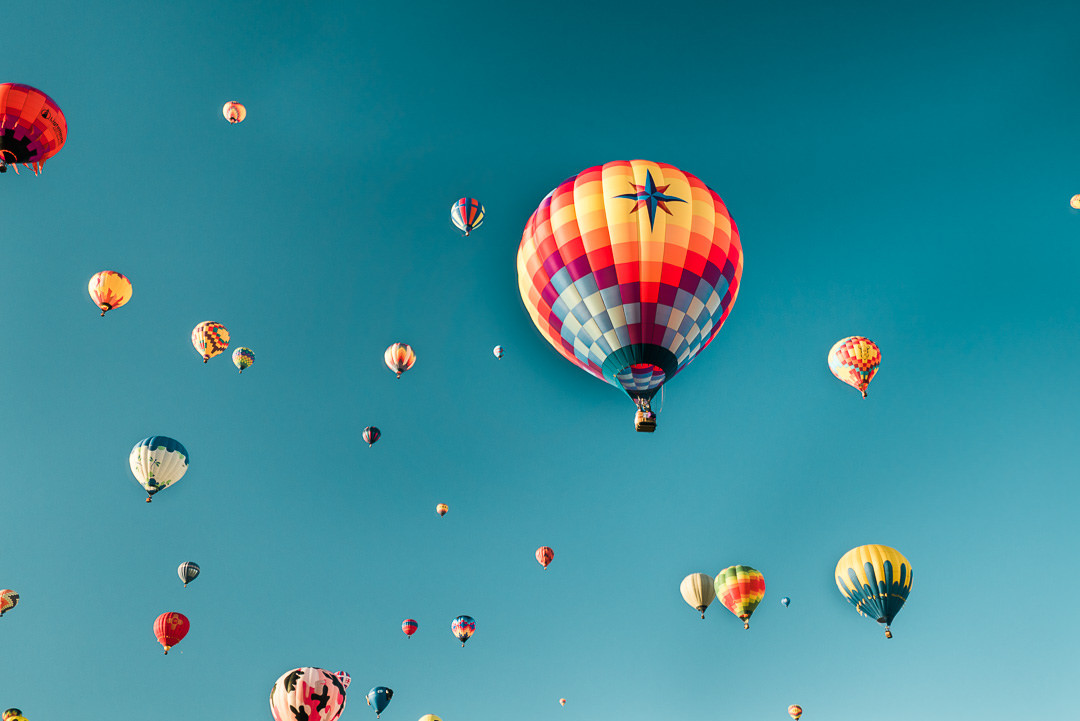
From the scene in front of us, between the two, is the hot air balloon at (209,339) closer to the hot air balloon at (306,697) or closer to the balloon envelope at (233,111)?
the balloon envelope at (233,111)

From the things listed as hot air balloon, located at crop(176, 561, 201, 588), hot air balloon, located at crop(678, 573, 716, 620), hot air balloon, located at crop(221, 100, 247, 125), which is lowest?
hot air balloon, located at crop(176, 561, 201, 588)

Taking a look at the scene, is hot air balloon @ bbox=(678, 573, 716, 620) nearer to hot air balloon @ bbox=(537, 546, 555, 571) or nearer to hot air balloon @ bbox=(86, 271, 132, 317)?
hot air balloon @ bbox=(537, 546, 555, 571)

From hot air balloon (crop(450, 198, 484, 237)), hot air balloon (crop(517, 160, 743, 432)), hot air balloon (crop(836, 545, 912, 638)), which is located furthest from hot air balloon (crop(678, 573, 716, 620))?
hot air balloon (crop(450, 198, 484, 237))

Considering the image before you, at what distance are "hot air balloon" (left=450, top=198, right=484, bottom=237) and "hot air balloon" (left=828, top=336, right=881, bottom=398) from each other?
9941 mm

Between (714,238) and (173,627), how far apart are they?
17543 mm

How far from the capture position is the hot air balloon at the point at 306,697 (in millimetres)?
9766

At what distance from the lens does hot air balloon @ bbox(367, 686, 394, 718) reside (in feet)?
62.6

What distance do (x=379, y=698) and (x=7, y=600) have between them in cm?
1148

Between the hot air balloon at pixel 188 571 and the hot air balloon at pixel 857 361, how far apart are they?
62.7ft

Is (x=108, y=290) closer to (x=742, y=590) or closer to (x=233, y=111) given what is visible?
(x=233, y=111)

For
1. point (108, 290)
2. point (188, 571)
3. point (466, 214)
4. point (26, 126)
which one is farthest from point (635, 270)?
point (188, 571)

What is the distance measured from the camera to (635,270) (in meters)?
9.79

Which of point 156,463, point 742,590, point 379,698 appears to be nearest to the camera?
point 156,463

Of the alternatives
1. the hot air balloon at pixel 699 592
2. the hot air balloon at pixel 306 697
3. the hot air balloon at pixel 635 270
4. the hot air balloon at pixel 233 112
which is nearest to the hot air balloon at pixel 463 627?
the hot air balloon at pixel 699 592
